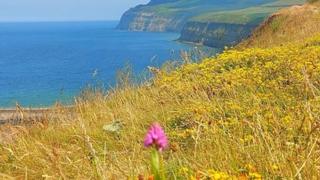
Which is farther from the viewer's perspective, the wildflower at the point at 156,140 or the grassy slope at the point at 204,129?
the grassy slope at the point at 204,129

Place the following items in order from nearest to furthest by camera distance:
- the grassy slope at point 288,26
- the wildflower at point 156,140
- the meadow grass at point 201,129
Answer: the wildflower at point 156,140
the meadow grass at point 201,129
the grassy slope at point 288,26

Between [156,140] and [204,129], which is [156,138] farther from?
[204,129]

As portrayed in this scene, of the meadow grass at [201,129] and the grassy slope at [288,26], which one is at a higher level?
the meadow grass at [201,129]

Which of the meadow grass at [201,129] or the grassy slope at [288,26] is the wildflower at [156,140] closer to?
the meadow grass at [201,129]

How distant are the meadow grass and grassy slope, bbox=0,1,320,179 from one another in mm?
11

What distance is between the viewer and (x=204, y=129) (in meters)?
6.20

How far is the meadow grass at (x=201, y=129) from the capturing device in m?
4.70

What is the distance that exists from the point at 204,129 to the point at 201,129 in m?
0.09

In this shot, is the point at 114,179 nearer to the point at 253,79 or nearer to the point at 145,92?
the point at 253,79

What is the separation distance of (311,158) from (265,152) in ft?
1.28

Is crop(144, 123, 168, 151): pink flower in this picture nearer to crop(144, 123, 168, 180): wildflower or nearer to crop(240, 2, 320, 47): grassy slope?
crop(144, 123, 168, 180): wildflower

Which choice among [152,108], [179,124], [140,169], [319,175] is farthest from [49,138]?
[319,175]

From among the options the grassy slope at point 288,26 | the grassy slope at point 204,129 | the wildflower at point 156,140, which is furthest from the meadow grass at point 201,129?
the grassy slope at point 288,26

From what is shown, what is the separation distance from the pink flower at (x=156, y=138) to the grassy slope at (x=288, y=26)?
64.0 feet
